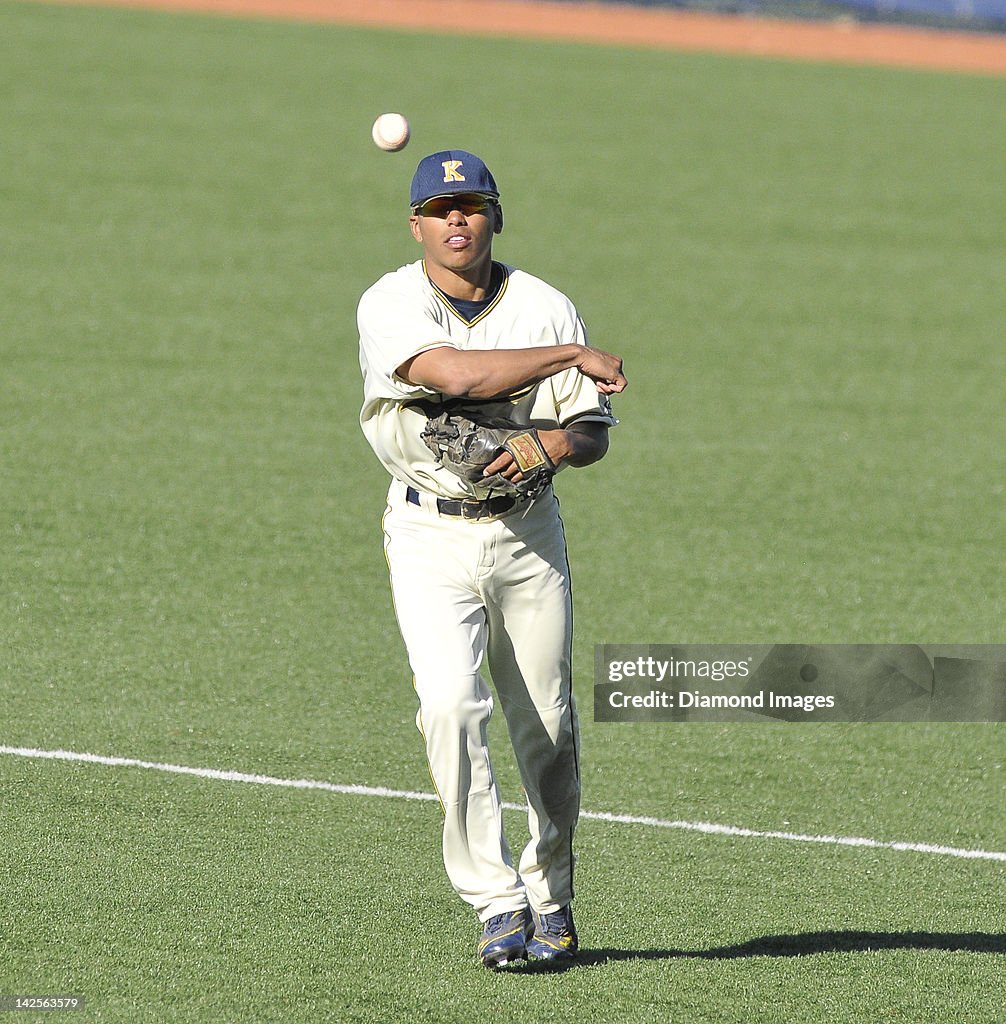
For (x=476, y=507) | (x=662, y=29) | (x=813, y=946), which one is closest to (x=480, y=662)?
(x=476, y=507)

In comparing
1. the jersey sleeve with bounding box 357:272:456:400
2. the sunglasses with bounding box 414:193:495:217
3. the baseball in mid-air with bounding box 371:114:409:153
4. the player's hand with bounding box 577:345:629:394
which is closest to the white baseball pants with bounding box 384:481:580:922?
the jersey sleeve with bounding box 357:272:456:400

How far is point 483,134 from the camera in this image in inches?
742

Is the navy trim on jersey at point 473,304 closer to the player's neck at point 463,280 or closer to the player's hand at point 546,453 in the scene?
the player's neck at point 463,280

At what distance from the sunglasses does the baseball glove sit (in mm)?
585

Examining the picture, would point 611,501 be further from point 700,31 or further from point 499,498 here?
point 700,31

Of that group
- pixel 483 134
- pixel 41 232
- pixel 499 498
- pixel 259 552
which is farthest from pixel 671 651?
pixel 483 134

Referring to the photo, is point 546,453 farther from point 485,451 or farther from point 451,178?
point 451,178

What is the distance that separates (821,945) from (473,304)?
2.26m

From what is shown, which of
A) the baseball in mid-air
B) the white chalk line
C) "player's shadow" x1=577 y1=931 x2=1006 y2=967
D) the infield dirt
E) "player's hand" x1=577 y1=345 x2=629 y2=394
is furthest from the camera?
the infield dirt

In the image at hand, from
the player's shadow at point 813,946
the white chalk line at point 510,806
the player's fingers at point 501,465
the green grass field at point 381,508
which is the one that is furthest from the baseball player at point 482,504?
the white chalk line at point 510,806

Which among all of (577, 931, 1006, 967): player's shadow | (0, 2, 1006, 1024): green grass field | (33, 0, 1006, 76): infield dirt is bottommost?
(577, 931, 1006, 967): player's shadow

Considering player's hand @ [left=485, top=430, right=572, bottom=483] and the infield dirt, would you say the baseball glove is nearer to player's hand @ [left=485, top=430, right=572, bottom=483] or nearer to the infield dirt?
player's hand @ [left=485, top=430, right=572, bottom=483]

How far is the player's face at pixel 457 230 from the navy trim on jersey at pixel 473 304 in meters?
0.09

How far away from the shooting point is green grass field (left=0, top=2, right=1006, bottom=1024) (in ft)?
16.7
